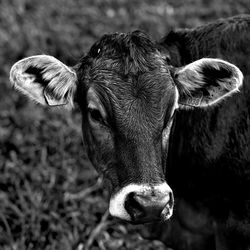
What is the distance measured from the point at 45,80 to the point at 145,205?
1427 millimetres

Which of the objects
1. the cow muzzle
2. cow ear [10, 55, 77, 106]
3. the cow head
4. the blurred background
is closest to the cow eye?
the cow head

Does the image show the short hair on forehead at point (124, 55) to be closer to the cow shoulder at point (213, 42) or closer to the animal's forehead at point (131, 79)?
the animal's forehead at point (131, 79)

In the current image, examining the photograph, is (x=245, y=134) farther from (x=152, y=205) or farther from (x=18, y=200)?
(x=18, y=200)

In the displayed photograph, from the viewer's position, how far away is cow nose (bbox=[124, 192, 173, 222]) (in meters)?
4.57

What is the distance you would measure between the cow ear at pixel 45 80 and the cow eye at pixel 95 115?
33 cm

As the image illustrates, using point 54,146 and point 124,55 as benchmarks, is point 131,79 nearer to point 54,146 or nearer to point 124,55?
point 124,55

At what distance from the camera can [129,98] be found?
192 inches

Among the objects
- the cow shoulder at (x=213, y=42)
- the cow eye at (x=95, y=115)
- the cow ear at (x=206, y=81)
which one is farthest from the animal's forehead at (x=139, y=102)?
the cow shoulder at (x=213, y=42)

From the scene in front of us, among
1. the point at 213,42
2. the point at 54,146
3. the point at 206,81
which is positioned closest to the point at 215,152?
the point at 206,81

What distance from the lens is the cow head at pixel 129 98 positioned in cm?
472

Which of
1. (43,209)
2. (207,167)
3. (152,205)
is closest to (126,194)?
(152,205)

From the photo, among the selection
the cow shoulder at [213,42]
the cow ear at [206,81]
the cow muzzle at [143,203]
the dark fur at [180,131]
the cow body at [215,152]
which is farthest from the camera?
the cow shoulder at [213,42]

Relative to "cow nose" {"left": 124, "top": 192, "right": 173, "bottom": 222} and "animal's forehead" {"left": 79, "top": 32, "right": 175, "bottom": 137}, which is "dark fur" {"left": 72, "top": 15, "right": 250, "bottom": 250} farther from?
"cow nose" {"left": 124, "top": 192, "right": 173, "bottom": 222}

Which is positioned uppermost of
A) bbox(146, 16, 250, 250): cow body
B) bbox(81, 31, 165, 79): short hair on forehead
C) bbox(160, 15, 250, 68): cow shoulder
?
bbox(81, 31, 165, 79): short hair on forehead
